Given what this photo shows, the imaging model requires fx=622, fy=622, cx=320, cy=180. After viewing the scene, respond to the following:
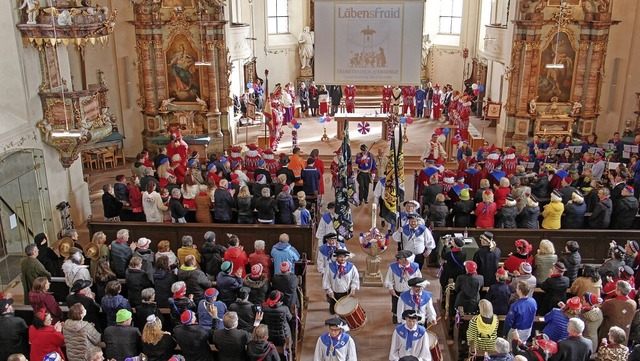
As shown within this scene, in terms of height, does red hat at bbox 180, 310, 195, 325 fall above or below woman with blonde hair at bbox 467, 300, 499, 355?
above

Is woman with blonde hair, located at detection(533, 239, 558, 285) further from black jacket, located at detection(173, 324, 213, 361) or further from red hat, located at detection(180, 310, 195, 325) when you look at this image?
red hat, located at detection(180, 310, 195, 325)

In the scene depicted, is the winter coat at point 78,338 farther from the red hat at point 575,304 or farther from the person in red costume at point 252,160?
the person in red costume at point 252,160

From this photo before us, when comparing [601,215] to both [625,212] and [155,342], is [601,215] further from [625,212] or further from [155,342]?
[155,342]

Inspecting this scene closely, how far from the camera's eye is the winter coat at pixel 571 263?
9750 mm

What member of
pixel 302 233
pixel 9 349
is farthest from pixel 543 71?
pixel 9 349

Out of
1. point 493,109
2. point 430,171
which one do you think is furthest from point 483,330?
point 493,109

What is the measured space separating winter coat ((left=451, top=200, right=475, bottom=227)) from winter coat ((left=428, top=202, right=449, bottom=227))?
0.37 meters

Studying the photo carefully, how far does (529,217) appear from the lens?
1207 cm

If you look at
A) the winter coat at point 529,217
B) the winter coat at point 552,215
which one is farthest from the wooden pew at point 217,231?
the winter coat at point 552,215

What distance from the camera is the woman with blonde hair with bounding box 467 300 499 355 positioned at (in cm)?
800

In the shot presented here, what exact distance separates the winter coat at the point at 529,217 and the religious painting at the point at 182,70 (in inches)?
473

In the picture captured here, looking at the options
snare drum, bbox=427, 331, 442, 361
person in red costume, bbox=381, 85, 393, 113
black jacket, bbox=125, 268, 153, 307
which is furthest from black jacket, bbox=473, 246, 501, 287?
person in red costume, bbox=381, 85, 393, 113

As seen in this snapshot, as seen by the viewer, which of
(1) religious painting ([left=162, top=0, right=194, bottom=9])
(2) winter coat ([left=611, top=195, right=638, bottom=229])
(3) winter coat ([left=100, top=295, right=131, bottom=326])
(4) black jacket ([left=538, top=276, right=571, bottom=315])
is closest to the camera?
(3) winter coat ([left=100, top=295, right=131, bottom=326])

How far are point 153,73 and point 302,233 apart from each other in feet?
33.8
